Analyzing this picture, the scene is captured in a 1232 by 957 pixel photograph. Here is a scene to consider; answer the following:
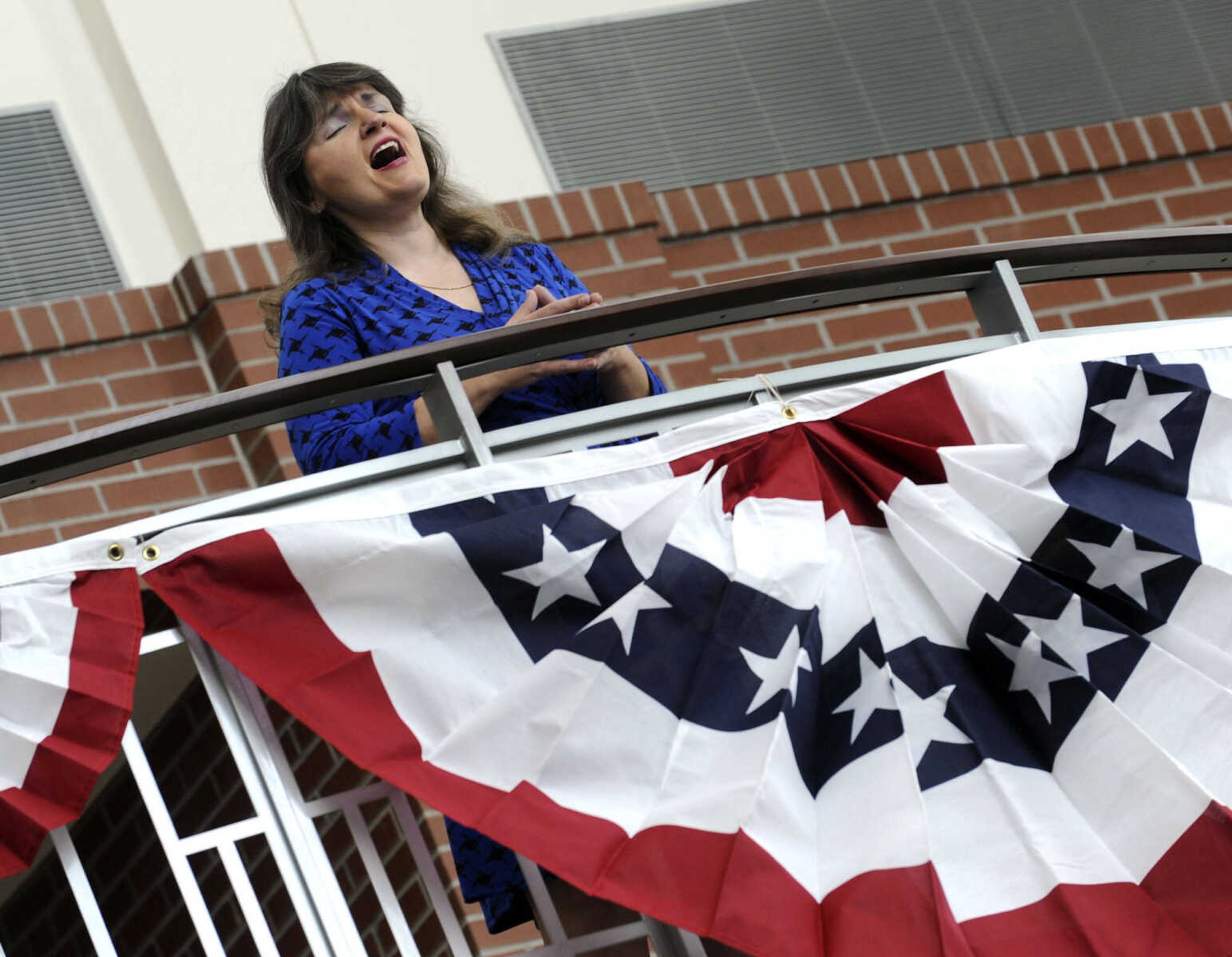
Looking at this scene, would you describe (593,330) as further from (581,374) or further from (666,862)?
(666,862)

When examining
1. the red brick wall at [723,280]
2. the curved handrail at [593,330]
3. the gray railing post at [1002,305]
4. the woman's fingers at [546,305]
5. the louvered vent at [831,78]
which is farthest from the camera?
the louvered vent at [831,78]

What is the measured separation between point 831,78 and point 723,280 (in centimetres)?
74

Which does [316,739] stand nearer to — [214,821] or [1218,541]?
[214,821]

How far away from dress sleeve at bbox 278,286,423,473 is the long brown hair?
0.07 meters

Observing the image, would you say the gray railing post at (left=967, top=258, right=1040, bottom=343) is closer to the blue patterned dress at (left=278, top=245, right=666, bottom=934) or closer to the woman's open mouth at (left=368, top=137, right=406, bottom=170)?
the blue patterned dress at (left=278, top=245, right=666, bottom=934)

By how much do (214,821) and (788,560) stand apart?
2299mm


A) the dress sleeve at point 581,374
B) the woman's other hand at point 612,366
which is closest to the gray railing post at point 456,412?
the woman's other hand at point 612,366

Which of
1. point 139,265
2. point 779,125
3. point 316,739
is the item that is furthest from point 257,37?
point 316,739

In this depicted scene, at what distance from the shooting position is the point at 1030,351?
2172mm

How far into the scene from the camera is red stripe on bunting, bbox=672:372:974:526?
78.7 inches

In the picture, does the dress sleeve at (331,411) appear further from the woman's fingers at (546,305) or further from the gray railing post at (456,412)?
the woman's fingers at (546,305)

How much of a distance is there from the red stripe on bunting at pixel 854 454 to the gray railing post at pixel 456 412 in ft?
0.79

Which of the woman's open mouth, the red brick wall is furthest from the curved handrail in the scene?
the red brick wall

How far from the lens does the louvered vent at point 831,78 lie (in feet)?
14.2
